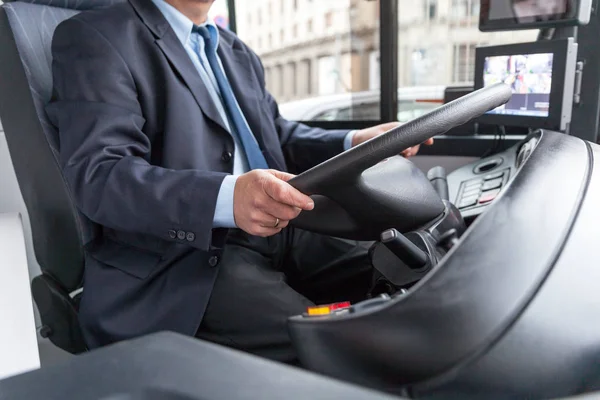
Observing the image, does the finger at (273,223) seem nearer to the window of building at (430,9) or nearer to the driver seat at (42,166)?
the driver seat at (42,166)

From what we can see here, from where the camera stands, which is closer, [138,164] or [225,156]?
[138,164]

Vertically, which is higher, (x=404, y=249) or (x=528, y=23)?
(x=528, y=23)

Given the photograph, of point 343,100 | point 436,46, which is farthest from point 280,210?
point 436,46

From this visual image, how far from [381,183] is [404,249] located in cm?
12

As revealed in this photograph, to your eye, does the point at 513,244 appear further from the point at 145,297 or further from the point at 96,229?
the point at 96,229

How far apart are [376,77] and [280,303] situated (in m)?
1.53

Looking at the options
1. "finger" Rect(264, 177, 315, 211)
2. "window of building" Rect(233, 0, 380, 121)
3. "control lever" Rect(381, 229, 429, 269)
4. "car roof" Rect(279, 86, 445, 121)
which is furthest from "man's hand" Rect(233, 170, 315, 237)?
"car roof" Rect(279, 86, 445, 121)

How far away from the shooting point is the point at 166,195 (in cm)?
85

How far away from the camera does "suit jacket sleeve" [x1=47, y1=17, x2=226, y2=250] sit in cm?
85

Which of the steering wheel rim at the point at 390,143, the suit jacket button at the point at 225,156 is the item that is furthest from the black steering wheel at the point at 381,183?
the suit jacket button at the point at 225,156

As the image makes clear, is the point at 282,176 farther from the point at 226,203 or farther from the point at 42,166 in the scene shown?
the point at 42,166

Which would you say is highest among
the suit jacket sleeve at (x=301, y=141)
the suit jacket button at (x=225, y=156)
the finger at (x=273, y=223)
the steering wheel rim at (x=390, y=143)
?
the steering wheel rim at (x=390, y=143)

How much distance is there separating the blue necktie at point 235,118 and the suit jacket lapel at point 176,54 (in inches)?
3.5

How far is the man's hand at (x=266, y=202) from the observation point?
0.71 m
